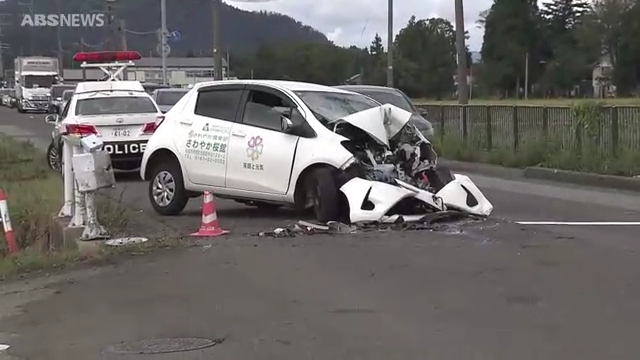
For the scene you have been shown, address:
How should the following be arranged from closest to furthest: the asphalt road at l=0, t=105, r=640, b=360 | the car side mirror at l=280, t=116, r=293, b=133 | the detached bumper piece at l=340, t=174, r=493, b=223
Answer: the asphalt road at l=0, t=105, r=640, b=360, the detached bumper piece at l=340, t=174, r=493, b=223, the car side mirror at l=280, t=116, r=293, b=133

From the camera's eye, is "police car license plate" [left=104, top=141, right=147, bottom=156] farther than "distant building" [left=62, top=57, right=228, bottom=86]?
No

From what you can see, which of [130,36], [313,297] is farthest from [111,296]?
[130,36]

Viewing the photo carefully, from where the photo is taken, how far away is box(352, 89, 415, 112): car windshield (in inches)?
899

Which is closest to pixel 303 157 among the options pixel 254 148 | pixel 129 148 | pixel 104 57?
pixel 254 148

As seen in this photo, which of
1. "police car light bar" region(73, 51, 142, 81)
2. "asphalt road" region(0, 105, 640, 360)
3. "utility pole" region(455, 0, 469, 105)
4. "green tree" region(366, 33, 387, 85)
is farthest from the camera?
"green tree" region(366, 33, 387, 85)

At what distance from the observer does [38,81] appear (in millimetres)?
69125

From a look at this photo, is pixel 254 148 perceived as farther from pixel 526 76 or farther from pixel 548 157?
pixel 526 76

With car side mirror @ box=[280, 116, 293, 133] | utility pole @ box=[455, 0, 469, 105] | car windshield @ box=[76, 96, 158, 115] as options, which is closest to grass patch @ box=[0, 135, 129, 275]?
car windshield @ box=[76, 96, 158, 115]

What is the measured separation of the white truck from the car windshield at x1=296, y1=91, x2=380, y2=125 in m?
54.2

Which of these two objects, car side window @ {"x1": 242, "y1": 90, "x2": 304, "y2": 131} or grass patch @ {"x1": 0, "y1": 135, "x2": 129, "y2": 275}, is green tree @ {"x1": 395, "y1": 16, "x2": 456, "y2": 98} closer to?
grass patch @ {"x1": 0, "y1": 135, "x2": 129, "y2": 275}

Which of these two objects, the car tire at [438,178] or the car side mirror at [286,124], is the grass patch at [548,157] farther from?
the car side mirror at [286,124]

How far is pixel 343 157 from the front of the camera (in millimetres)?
12508

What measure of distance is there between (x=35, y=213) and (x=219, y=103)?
295 centimetres

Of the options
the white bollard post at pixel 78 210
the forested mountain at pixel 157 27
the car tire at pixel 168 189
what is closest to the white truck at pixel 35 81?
the forested mountain at pixel 157 27
